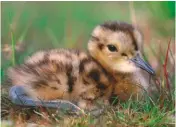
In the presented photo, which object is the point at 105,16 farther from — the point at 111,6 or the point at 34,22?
the point at 34,22

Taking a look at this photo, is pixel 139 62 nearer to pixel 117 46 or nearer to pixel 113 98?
pixel 117 46

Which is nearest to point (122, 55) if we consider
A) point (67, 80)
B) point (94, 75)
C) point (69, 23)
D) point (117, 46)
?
point (117, 46)

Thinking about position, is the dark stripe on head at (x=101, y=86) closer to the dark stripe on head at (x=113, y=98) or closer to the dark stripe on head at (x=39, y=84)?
the dark stripe on head at (x=113, y=98)

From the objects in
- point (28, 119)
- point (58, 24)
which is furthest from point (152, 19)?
point (28, 119)

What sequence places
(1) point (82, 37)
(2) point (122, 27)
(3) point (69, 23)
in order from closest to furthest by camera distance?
(2) point (122, 27), (1) point (82, 37), (3) point (69, 23)

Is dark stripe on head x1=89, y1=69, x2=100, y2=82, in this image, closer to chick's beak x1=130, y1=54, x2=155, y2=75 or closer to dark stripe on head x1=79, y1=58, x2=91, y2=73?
dark stripe on head x1=79, y1=58, x2=91, y2=73

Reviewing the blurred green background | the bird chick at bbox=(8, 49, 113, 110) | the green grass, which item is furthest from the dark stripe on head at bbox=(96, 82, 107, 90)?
the blurred green background
